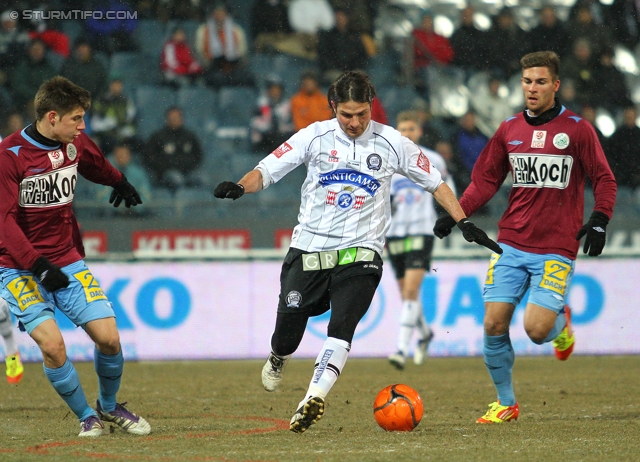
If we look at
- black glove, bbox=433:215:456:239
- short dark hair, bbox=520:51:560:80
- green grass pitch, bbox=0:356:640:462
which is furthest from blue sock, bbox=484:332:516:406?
short dark hair, bbox=520:51:560:80

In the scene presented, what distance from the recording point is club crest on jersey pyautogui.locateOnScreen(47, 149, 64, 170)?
558 cm

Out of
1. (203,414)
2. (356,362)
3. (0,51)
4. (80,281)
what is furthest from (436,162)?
(0,51)

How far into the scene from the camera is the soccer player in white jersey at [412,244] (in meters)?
9.98

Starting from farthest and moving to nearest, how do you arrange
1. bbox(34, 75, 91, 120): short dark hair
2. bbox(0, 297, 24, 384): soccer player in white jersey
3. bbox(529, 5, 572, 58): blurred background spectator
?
bbox(529, 5, 572, 58): blurred background spectator
bbox(0, 297, 24, 384): soccer player in white jersey
bbox(34, 75, 91, 120): short dark hair

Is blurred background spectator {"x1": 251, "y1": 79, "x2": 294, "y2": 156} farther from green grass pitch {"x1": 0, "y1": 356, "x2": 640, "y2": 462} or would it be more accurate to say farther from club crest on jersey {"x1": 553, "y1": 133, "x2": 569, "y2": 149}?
club crest on jersey {"x1": 553, "y1": 133, "x2": 569, "y2": 149}

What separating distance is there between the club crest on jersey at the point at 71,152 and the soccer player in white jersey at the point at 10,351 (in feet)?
7.67

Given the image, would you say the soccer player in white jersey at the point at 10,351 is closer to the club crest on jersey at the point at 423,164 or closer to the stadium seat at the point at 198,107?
the club crest on jersey at the point at 423,164

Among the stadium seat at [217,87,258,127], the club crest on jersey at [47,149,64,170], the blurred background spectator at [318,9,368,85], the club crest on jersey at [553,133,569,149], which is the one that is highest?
the blurred background spectator at [318,9,368,85]

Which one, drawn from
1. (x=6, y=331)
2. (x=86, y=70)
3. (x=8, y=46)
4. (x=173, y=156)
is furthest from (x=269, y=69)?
(x=6, y=331)

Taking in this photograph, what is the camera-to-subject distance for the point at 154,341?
1100cm

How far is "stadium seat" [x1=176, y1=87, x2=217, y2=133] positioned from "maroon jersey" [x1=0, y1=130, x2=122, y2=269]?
295 inches

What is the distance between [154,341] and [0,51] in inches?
187

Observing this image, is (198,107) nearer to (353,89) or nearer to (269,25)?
(269,25)

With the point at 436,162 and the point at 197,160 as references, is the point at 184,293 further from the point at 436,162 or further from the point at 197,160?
the point at 436,162
